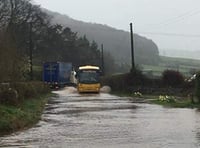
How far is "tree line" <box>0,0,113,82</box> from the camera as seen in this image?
73.8m

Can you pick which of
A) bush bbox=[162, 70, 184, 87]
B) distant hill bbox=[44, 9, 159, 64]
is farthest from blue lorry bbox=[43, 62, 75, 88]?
distant hill bbox=[44, 9, 159, 64]

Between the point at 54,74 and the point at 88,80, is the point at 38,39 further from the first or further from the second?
the point at 88,80

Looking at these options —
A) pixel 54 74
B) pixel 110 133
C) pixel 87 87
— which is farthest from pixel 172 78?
pixel 110 133

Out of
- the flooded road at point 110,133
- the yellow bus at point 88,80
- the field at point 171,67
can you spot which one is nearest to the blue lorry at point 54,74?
the field at point 171,67

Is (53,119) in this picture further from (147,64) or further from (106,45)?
(106,45)

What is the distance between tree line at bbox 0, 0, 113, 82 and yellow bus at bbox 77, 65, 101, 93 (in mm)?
6205

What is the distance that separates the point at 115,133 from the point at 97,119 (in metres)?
5.69

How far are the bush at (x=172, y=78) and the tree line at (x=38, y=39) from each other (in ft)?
47.4

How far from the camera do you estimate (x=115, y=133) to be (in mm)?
18453

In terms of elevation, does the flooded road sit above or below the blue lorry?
below

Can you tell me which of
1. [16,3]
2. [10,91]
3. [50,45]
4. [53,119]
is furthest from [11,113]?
[50,45]

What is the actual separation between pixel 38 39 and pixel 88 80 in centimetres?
3599

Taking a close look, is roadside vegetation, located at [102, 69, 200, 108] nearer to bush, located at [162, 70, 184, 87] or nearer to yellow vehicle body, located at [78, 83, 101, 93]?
Result: bush, located at [162, 70, 184, 87]

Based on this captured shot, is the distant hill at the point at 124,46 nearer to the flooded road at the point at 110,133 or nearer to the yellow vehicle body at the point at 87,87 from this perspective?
the yellow vehicle body at the point at 87,87
